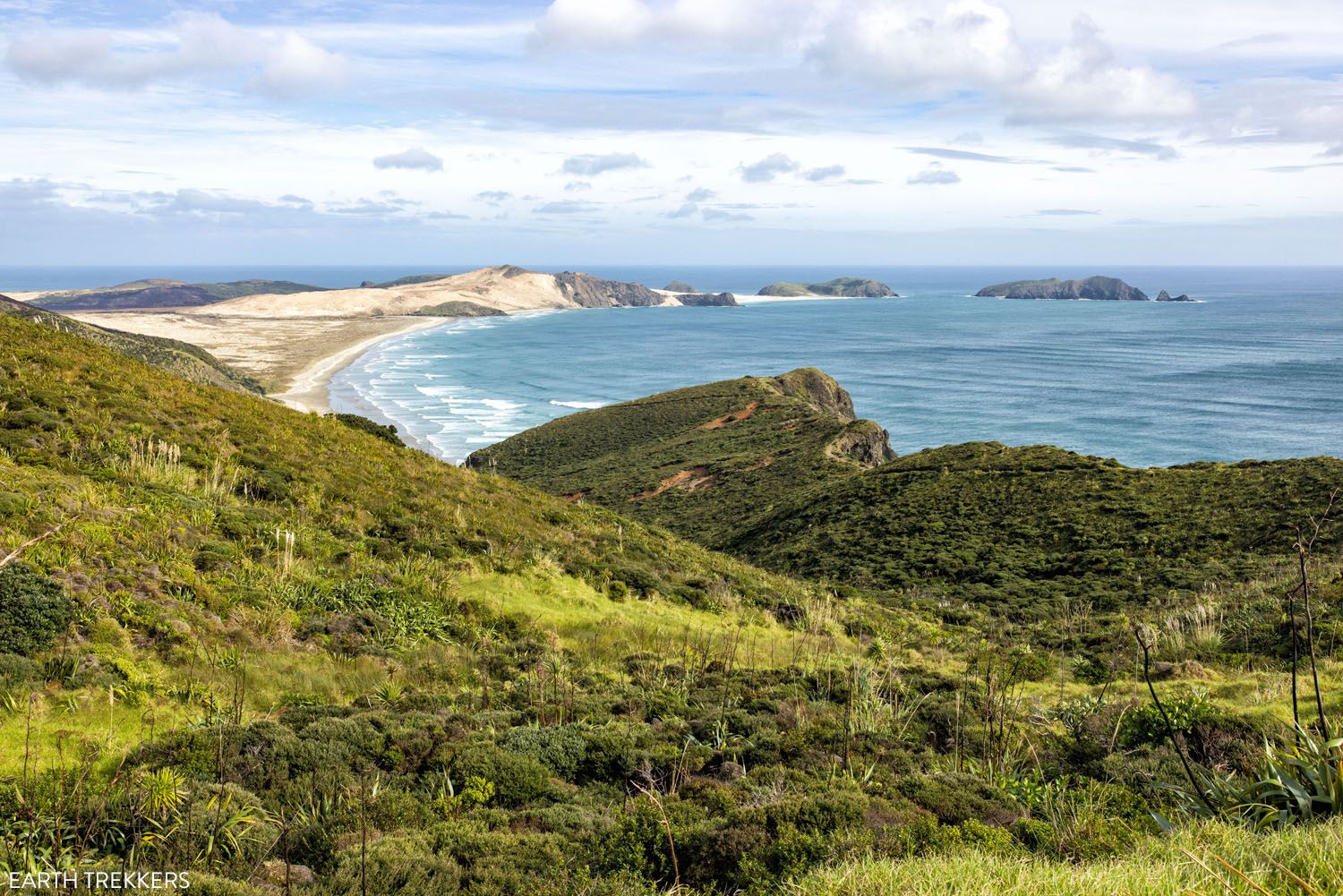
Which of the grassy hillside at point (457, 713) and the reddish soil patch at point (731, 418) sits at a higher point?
the grassy hillside at point (457, 713)

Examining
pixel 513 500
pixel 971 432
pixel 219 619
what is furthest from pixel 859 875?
pixel 971 432

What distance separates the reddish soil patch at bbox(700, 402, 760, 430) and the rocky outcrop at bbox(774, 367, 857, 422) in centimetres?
768

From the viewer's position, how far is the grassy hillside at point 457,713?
5750mm

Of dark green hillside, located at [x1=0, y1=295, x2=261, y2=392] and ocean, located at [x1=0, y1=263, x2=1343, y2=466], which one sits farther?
ocean, located at [x1=0, y1=263, x2=1343, y2=466]

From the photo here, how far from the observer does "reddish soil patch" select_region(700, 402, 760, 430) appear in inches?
2630

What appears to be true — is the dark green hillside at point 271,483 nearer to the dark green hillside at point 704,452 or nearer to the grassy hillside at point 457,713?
the grassy hillside at point 457,713

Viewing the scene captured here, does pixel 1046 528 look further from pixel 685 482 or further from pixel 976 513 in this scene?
pixel 685 482

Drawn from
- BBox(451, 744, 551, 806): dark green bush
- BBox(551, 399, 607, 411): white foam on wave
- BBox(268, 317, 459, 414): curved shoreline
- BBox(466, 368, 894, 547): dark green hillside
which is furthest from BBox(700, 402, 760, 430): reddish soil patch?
BBox(451, 744, 551, 806): dark green bush

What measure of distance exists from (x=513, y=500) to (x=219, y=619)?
1150 cm

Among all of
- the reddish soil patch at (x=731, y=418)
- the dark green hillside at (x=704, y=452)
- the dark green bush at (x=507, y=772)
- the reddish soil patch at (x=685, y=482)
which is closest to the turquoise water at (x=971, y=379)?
the dark green hillside at (x=704, y=452)

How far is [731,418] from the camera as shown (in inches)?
2670

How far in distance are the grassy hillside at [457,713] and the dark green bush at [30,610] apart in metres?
0.03

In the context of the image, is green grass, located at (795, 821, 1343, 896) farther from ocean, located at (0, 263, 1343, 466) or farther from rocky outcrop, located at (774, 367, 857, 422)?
rocky outcrop, located at (774, 367, 857, 422)

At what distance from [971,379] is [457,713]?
4905 inches
